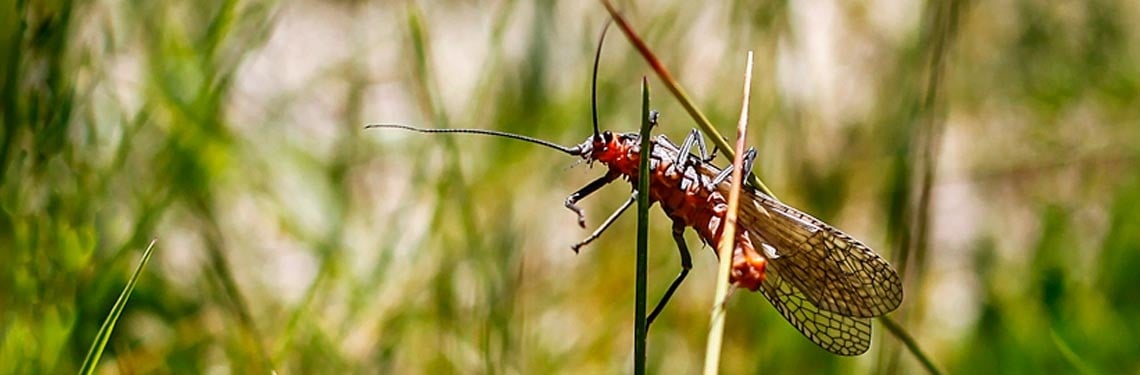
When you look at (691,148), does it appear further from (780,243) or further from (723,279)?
(723,279)

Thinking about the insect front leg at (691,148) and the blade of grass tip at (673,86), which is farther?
the insect front leg at (691,148)

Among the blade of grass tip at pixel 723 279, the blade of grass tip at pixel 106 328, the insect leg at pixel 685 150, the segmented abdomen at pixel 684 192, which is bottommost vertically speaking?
the blade of grass tip at pixel 106 328

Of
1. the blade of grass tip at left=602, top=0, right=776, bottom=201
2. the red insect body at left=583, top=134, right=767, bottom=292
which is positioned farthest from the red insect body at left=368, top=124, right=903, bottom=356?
the blade of grass tip at left=602, top=0, right=776, bottom=201

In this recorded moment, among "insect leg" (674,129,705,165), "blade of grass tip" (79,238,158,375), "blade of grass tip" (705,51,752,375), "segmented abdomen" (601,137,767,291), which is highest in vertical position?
"insect leg" (674,129,705,165)

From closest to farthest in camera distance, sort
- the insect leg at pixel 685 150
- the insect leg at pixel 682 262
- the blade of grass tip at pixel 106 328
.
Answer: the blade of grass tip at pixel 106 328, the insect leg at pixel 682 262, the insect leg at pixel 685 150

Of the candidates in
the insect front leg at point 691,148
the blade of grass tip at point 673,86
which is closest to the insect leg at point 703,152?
the insect front leg at point 691,148

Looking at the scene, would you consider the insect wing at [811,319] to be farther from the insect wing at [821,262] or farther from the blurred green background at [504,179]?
the blurred green background at [504,179]

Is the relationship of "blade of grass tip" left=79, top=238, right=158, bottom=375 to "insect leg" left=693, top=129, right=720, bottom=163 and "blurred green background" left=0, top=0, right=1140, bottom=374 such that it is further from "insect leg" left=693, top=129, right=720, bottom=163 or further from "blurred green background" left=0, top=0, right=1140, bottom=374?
"insect leg" left=693, top=129, right=720, bottom=163
